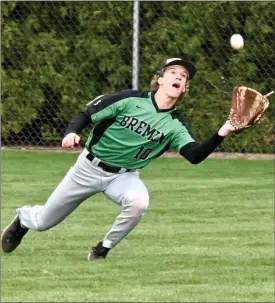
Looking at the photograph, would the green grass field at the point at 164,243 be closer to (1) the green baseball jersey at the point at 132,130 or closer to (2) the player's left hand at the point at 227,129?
(1) the green baseball jersey at the point at 132,130

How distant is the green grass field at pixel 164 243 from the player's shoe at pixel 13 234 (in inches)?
4.7

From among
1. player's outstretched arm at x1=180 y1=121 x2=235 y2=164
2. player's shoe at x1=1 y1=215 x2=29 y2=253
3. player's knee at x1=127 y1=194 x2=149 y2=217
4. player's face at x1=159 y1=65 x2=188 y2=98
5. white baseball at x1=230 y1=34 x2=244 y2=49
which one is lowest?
white baseball at x1=230 y1=34 x2=244 y2=49

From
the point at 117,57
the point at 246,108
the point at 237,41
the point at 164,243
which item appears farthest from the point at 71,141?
the point at 117,57

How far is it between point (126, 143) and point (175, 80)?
54cm

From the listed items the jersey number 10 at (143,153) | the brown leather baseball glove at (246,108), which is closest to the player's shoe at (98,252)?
the jersey number 10 at (143,153)

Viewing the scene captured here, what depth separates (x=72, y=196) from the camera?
7.96 metres

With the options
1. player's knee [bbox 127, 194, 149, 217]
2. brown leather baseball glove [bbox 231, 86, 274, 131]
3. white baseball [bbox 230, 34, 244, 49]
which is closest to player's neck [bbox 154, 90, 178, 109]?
player's knee [bbox 127, 194, 149, 217]

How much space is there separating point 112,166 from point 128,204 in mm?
284

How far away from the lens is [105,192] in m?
7.98

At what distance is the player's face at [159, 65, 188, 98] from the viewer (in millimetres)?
7672

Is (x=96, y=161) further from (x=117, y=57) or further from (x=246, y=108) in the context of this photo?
(x=117, y=57)

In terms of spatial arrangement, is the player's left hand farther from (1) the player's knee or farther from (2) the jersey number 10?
(1) the player's knee

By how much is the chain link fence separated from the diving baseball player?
20.5ft

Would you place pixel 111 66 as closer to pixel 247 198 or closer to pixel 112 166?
pixel 247 198
